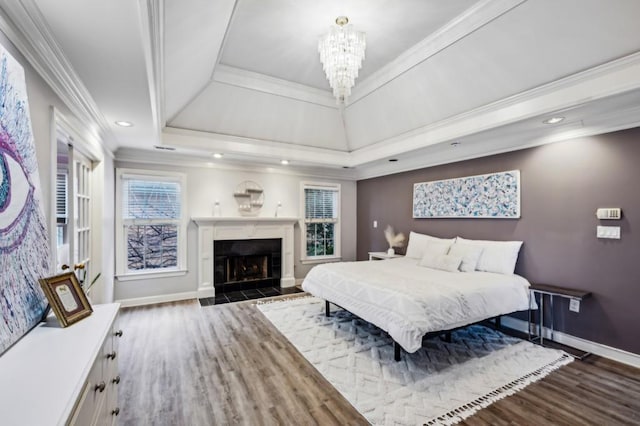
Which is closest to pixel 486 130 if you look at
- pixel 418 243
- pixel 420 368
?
pixel 418 243

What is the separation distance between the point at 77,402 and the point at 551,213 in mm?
4370

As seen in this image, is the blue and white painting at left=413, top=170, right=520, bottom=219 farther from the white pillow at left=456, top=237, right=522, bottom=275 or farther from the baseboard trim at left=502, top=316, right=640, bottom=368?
the baseboard trim at left=502, top=316, right=640, bottom=368

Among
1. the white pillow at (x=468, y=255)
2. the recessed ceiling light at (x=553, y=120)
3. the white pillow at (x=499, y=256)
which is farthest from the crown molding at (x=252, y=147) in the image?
the recessed ceiling light at (x=553, y=120)

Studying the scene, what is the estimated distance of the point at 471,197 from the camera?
443 cm

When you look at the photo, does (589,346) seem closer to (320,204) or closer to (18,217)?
(320,204)

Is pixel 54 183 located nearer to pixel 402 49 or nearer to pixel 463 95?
pixel 402 49

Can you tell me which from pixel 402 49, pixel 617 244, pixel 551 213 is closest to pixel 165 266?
pixel 402 49

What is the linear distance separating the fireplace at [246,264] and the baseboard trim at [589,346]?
13.0 feet

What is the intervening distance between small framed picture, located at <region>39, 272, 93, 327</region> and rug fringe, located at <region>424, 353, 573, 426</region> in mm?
2239

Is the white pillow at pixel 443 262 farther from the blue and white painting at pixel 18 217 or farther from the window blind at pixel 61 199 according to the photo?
the window blind at pixel 61 199

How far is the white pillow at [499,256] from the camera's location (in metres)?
3.71

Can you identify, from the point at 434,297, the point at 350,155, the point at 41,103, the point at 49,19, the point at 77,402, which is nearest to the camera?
the point at 77,402

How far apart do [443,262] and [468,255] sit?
324 mm

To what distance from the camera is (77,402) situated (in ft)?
3.29
